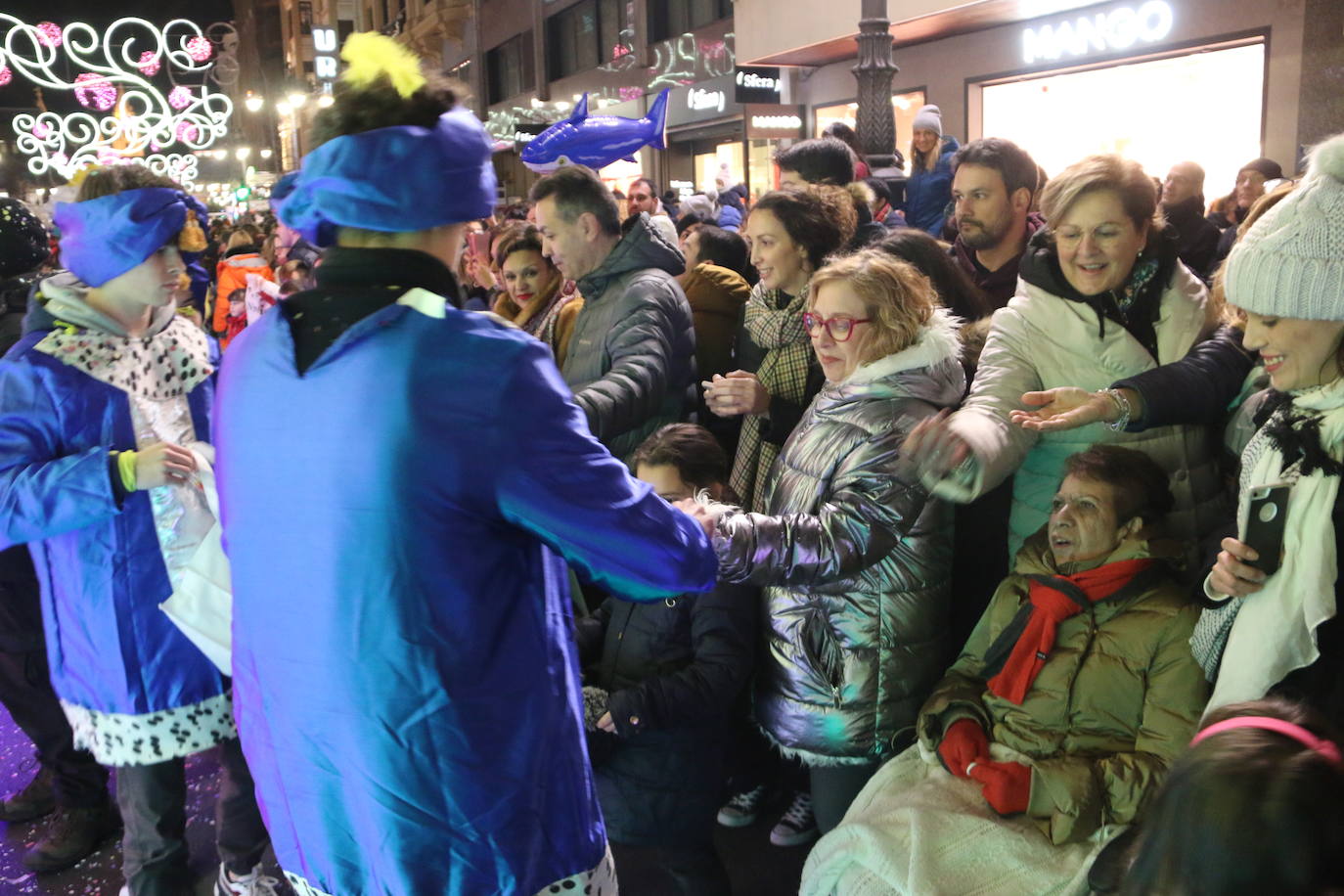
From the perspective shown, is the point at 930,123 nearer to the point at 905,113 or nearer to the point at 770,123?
the point at 770,123

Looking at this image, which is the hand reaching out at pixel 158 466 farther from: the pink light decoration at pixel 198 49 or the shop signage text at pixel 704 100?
the shop signage text at pixel 704 100

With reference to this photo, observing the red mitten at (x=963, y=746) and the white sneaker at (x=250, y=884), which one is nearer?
the red mitten at (x=963, y=746)


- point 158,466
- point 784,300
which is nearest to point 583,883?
point 158,466

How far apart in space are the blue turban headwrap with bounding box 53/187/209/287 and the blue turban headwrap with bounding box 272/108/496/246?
4.57 feet

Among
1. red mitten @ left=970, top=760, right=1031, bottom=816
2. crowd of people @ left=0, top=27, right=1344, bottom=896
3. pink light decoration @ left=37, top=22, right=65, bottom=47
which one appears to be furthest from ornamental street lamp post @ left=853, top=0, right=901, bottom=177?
pink light decoration @ left=37, top=22, right=65, bottom=47

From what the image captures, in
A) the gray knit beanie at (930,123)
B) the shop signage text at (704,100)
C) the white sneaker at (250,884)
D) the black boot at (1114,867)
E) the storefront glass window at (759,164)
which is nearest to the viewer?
the black boot at (1114,867)

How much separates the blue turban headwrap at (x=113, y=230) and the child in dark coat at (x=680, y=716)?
1437 mm

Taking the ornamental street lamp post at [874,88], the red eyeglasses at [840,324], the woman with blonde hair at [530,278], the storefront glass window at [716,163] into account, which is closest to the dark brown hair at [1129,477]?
the red eyeglasses at [840,324]

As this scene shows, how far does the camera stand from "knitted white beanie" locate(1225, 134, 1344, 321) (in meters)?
1.86

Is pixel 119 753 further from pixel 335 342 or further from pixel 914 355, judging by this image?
pixel 914 355

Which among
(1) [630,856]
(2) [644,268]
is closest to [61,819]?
(1) [630,856]

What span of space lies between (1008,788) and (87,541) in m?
2.38

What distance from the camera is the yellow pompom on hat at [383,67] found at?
159cm

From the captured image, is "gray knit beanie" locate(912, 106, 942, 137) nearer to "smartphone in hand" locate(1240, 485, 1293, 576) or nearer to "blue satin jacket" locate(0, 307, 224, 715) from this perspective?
"smartphone in hand" locate(1240, 485, 1293, 576)
